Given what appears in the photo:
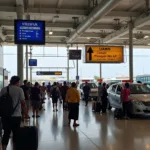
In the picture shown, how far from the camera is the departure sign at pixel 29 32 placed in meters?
13.3

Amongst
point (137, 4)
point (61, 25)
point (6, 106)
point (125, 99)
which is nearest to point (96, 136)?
point (6, 106)

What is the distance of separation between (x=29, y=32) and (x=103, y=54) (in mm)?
9815

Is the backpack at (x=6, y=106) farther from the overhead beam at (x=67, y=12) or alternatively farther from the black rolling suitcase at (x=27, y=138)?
the overhead beam at (x=67, y=12)

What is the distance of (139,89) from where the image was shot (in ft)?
48.0

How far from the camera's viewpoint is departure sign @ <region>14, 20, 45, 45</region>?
13.3m

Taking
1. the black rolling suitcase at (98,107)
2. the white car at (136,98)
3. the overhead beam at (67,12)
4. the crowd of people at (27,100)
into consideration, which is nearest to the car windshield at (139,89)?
the white car at (136,98)

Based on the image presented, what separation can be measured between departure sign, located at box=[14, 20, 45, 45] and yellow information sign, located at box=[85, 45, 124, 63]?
8291 millimetres

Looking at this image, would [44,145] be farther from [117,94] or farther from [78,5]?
[78,5]

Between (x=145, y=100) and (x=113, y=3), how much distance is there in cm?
436

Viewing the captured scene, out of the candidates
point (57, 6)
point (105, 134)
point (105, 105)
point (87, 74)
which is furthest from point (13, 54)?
point (105, 134)

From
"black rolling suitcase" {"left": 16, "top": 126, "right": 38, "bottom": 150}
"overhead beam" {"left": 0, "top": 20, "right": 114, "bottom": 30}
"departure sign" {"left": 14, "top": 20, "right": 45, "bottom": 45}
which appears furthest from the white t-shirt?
"overhead beam" {"left": 0, "top": 20, "right": 114, "bottom": 30}

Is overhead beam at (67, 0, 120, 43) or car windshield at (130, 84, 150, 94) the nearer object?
overhead beam at (67, 0, 120, 43)

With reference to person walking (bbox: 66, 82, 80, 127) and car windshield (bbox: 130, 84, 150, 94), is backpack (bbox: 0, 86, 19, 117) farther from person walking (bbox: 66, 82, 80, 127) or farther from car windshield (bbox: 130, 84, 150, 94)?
car windshield (bbox: 130, 84, 150, 94)

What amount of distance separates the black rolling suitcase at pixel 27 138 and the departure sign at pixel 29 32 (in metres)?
7.95
